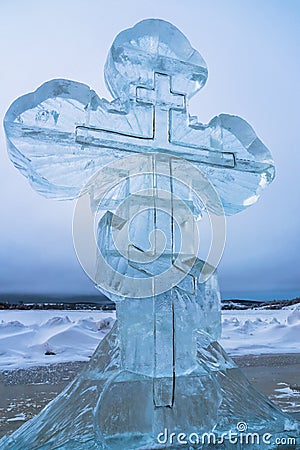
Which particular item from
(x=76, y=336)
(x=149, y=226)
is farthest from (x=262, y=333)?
(x=149, y=226)

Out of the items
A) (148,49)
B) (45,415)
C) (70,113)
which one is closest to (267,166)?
(148,49)

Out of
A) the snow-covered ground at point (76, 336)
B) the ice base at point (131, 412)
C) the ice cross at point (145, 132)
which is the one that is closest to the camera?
the ice base at point (131, 412)

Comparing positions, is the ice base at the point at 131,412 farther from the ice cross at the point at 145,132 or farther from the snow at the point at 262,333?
the snow at the point at 262,333

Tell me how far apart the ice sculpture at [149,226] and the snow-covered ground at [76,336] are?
76.3 inches

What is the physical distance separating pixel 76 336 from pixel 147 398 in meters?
2.66

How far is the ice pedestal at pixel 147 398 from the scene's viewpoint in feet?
3.37

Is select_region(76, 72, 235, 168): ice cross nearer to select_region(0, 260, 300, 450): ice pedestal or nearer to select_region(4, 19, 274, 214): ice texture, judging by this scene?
select_region(4, 19, 274, 214): ice texture

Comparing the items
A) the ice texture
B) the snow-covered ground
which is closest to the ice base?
the ice texture

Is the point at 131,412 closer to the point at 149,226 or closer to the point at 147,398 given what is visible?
the point at 147,398

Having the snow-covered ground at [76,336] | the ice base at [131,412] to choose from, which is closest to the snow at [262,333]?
the snow-covered ground at [76,336]

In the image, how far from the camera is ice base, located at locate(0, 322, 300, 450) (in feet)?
3.34

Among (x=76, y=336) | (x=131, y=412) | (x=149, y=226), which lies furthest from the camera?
(x=76, y=336)

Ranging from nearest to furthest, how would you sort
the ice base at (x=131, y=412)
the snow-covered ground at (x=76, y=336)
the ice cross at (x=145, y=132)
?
1. the ice base at (x=131, y=412)
2. the ice cross at (x=145, y=132)
3. the snow-covered ground at (x=76, y=336)

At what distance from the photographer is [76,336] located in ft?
11.8
